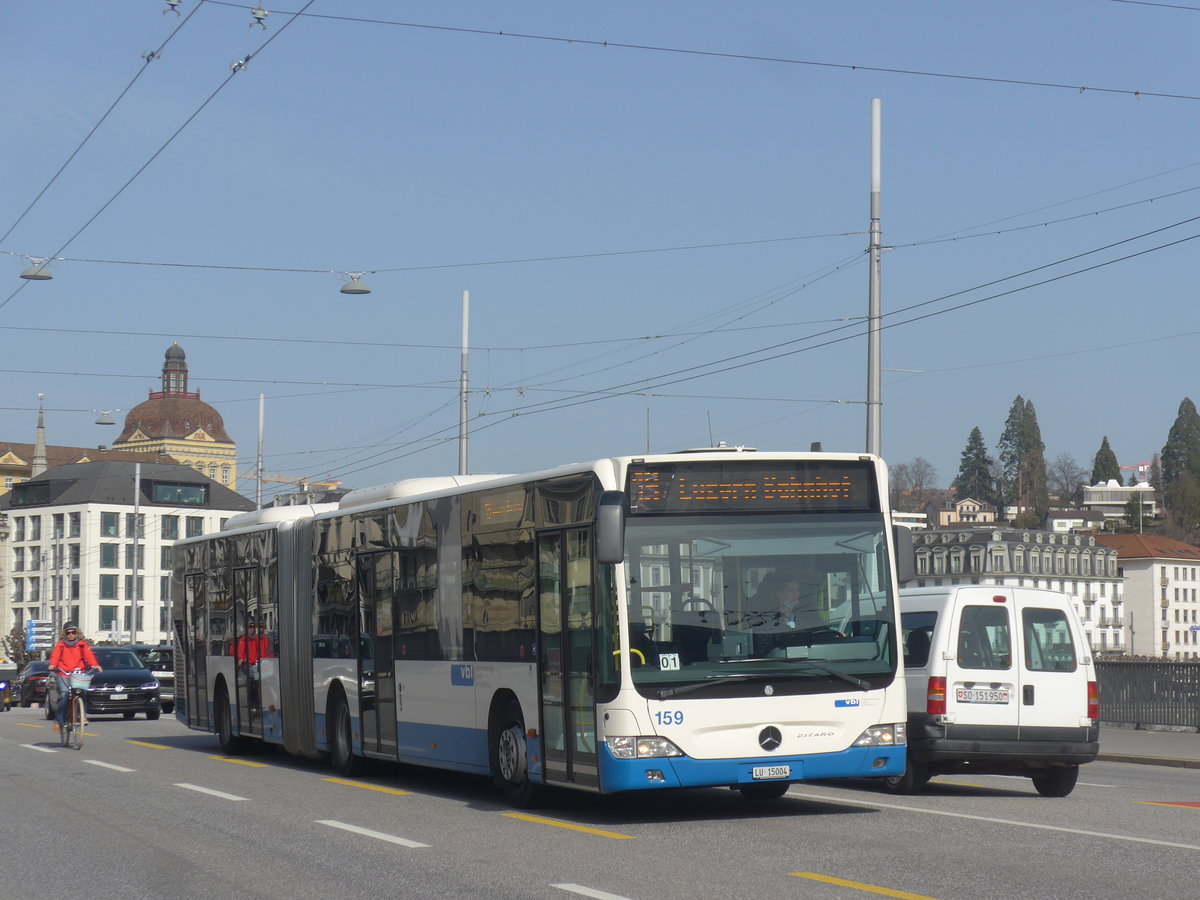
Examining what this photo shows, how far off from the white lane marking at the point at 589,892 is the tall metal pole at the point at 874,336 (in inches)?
668

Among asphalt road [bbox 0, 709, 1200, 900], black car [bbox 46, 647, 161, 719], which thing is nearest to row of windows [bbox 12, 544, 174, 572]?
black car [bbox 46, 647, 161, 719]

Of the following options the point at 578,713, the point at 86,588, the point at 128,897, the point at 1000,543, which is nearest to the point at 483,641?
the point at 578,713

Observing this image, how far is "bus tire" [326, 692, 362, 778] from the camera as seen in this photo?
19297 mm

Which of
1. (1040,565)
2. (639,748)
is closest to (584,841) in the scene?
(639,748)

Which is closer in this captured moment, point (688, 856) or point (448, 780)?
point (688, 856)

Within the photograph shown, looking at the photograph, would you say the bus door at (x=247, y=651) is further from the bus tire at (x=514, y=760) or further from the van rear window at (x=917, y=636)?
the van rear window at (x=917, y=636)

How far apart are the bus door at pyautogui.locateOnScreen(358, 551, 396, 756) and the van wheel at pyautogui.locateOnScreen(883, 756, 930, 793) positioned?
16.2ft

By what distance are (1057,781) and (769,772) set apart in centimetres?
386

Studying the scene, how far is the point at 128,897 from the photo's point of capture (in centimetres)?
1000

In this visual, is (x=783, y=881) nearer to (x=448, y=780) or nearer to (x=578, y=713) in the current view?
(x=578, y=713)

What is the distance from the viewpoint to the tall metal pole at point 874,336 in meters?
26.8

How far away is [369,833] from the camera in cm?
1292

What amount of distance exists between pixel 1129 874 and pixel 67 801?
9793mm

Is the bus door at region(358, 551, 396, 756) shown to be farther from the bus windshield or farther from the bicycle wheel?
the bicycle wheel
